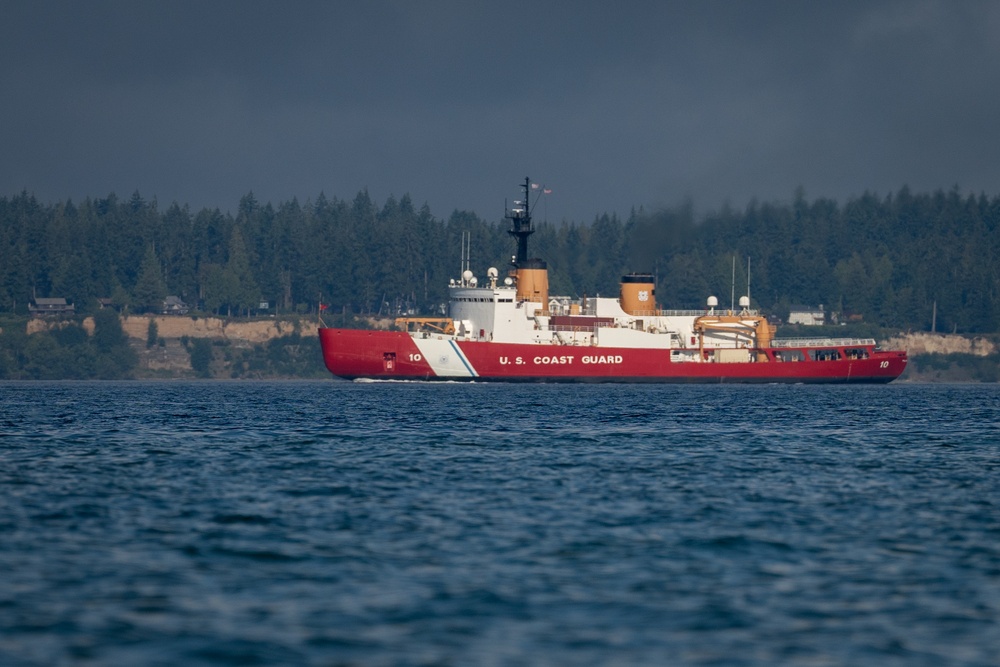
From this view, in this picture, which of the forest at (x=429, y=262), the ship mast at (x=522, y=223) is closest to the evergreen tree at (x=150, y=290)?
the forest at (x=429, y=262)

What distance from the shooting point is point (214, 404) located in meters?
60.5

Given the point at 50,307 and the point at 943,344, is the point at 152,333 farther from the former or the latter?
the point at 943,344

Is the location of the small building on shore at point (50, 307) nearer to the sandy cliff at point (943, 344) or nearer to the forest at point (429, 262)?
the forest at point (429, 262)

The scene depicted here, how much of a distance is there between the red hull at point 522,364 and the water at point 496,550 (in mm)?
44598

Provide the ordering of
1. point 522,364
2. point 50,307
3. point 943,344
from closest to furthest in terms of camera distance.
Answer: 1. point 522,364
2. point 943,344
3. point 50,307

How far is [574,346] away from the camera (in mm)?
85875

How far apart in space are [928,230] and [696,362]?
116251 millimetres

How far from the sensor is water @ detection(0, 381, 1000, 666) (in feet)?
44.3

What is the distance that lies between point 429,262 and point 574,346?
86.2m

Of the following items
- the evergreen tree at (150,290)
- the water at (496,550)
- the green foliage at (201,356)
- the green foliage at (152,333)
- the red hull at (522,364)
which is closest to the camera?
the water at (496,550)

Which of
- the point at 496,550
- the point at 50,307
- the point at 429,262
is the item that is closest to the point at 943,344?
the point at 429,262

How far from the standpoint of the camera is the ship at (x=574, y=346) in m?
83.2

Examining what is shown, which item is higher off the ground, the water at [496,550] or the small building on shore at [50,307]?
the small building on shore at [50,307]

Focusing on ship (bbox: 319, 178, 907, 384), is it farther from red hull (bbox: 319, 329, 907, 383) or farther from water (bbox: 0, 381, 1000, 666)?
water (bbox: 0, 381, 1000, 666)
